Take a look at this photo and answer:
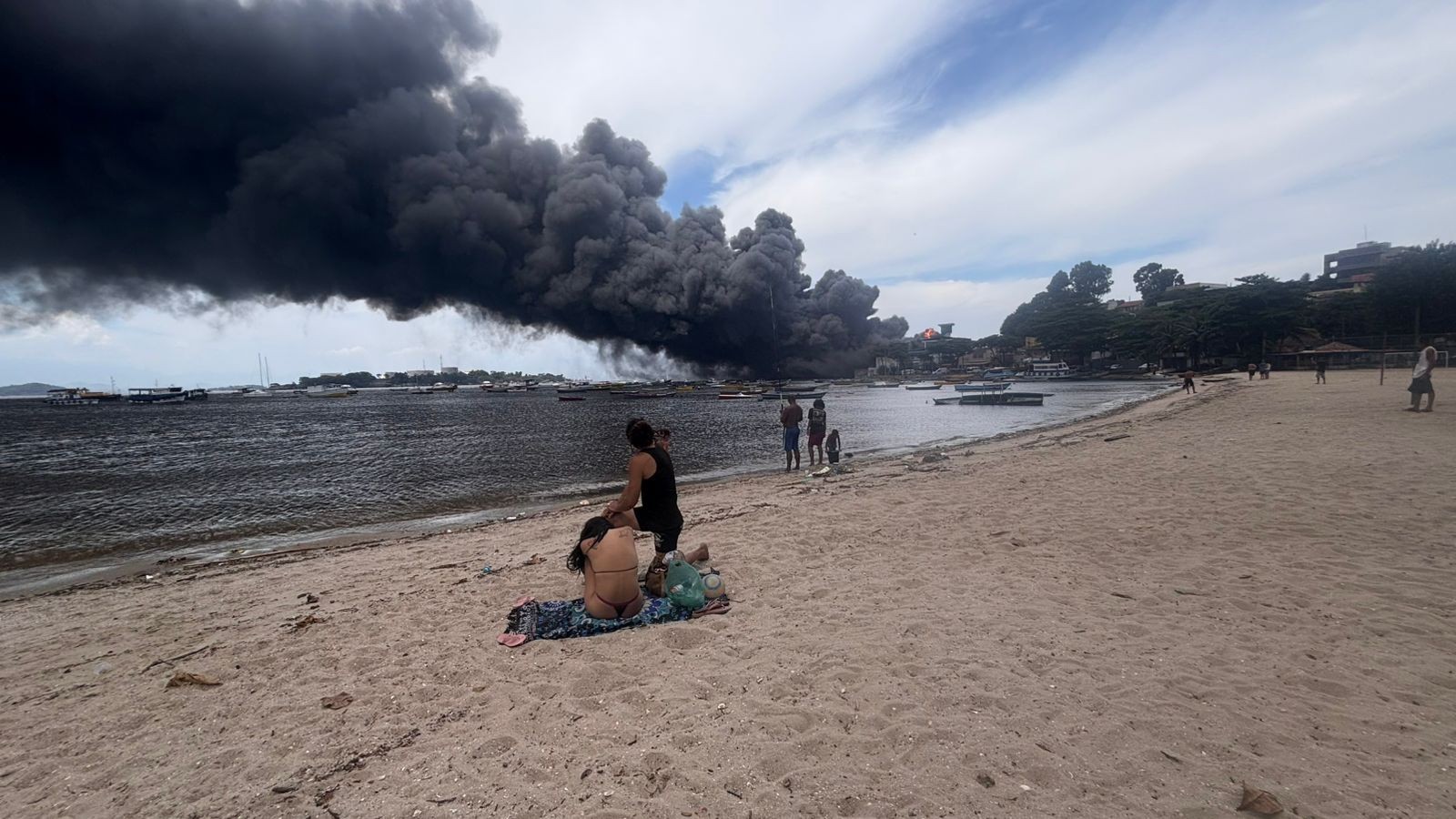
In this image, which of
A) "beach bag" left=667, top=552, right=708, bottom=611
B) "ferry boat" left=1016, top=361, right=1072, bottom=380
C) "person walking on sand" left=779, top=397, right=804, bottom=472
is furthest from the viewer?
"ferry boat" left=1016, top=361, right=1072, bottom=380

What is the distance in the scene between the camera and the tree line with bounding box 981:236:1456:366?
5981cm

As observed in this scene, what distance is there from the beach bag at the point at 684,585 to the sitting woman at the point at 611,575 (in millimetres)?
387

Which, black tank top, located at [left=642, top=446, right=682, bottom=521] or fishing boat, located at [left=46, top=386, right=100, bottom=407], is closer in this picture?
black tank top, located at [left=642, top=446, right=682, bottom=521]

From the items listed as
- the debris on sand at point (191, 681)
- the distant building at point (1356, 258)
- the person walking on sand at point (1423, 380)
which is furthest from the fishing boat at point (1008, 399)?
the distant building at point (1356, 258)

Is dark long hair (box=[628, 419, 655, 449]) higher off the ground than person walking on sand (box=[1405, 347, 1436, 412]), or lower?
higher

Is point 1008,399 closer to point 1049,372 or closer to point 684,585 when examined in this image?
point 684,585

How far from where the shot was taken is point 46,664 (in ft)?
20.5

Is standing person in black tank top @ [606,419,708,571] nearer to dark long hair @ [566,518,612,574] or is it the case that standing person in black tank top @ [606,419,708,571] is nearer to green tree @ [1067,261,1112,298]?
dark long hair @ [566,518,612,574]

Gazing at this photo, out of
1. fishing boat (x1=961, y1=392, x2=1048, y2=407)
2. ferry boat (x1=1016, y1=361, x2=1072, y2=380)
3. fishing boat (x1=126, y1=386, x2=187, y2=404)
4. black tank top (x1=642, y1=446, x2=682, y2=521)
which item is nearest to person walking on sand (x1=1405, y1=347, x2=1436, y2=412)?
black tank top (x1=642, y1=446, x2=682, y2=521)

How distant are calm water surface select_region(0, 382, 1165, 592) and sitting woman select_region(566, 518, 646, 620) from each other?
36.3 feet

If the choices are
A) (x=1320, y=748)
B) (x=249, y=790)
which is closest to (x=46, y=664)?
(x=249, y=790)

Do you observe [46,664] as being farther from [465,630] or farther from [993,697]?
[993,697]

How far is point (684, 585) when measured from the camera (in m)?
6.08

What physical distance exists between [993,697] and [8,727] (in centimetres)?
746
